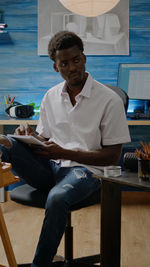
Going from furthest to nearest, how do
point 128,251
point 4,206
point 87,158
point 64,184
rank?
point 4,206 < point 128,251 < point 87,158 < point 64,184

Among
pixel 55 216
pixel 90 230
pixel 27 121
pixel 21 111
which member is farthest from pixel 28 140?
pixel 21 111

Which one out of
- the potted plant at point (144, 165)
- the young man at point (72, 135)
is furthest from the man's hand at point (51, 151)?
the potted plant at point (144, 165)

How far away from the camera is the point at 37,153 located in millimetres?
1748

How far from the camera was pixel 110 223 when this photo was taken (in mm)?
1383

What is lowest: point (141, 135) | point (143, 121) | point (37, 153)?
point (141, 135)

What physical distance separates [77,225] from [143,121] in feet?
3.04

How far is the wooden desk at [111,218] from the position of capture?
4.43 ft

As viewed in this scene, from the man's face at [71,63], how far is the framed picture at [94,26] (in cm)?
151

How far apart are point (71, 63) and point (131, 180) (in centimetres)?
80

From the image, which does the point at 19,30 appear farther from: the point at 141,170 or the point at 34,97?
the point at 141,170

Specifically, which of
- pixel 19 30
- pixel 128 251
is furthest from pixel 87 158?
pixel 19 30

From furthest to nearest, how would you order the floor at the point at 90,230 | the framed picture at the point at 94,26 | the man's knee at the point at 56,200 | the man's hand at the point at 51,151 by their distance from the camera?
the framed picture at the point at 94,26
the floor at the point at 90,230
the man's hand at the point at 51,151
the man's knee at the point at 56,200

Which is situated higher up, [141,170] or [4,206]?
[141,170]

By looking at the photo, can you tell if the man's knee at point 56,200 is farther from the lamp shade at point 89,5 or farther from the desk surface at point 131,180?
the lamp shade at point 89,5
